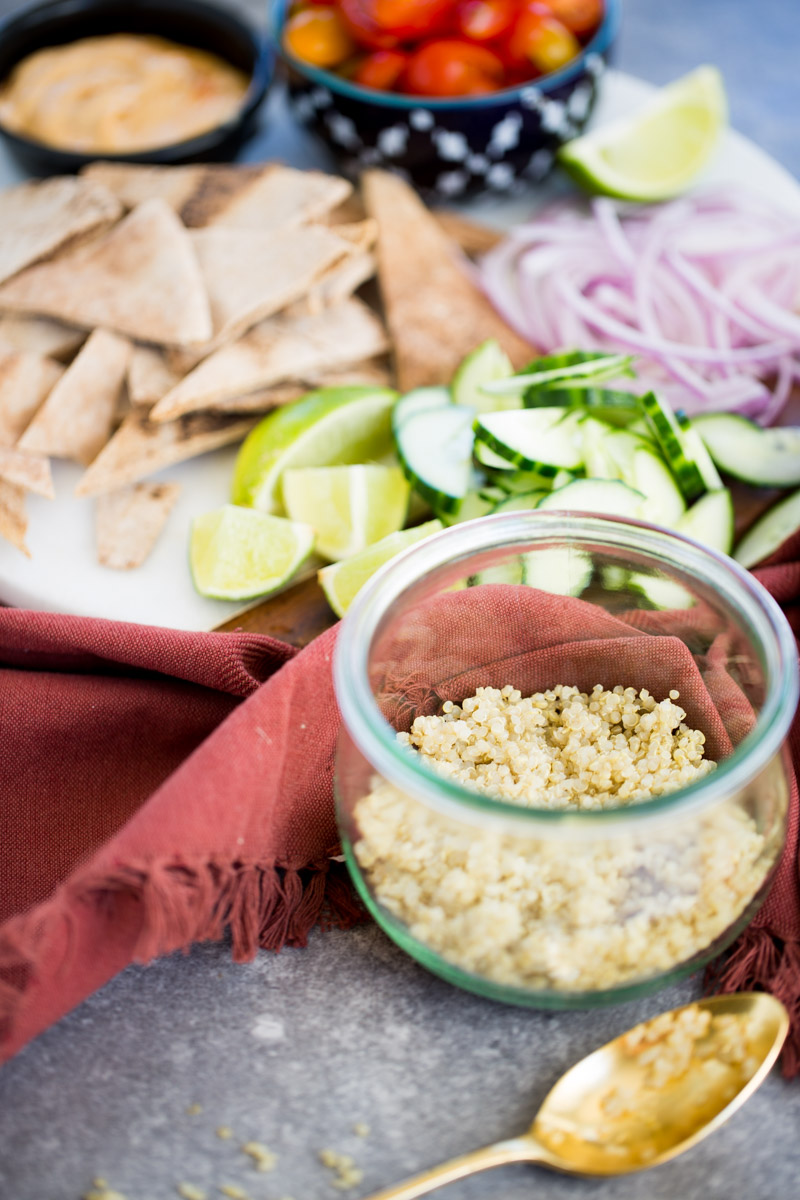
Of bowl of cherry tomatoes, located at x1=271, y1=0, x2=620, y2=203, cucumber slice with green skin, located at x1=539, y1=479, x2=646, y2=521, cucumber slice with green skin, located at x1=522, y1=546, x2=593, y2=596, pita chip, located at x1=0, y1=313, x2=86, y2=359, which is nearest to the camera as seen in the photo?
cucumber slice with green skin, located at x1=522, y1=546, x2=593, y2=596

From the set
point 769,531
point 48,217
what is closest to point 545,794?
point 769,531

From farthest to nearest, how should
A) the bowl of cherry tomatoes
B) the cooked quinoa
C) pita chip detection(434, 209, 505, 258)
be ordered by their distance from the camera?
1. pita chip detection(434, 209, 505, 258)
2. the bowl of cherry tomatoes
3. the cooked quinoa

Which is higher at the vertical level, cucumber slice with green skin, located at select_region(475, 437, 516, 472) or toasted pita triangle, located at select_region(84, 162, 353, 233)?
toasted pita triangle, located at select_region(84, 162, 353, 233)

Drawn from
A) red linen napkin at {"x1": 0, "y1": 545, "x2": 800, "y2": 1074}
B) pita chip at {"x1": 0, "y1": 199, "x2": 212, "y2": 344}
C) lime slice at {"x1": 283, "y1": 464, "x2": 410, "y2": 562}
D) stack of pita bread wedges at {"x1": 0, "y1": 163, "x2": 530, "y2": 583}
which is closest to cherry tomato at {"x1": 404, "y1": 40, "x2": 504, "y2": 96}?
stack of pita bread wedges at {"x1": 0, "y1": 163, "x2": 530, "y2": 583}

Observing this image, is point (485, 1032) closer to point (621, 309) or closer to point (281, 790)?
point (281, 790)

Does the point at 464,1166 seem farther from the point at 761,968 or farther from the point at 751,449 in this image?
the point at 751,449

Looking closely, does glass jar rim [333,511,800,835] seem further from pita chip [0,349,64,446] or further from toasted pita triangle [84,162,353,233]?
toasted pita triangle [84,162,353,233]

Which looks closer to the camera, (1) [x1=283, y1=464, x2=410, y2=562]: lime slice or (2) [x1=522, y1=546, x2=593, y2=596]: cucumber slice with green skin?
(2) [x1=522, y1=546, x2=593, y2=596]: cucumber slice with green skin
